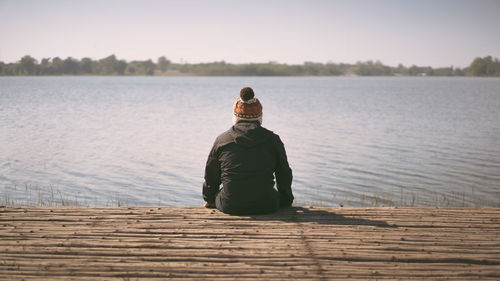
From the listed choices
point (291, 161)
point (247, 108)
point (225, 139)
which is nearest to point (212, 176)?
point (225, 139)

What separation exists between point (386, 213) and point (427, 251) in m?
1.18

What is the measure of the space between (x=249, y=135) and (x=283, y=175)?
662 mm

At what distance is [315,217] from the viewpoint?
4.86 meters

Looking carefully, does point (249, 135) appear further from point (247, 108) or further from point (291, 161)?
point (291, 161)

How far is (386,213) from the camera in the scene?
502cm

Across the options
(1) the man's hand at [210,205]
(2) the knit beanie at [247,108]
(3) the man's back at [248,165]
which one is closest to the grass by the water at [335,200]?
(1) the man's hand at [210,205]

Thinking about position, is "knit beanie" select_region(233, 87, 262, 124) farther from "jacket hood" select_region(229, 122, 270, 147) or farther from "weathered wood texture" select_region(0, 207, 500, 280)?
"weathered wood texture" select_region(0, 207, 500, 280)

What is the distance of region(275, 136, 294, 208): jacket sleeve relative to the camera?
4.71 meters

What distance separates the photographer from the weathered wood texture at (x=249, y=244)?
344cm

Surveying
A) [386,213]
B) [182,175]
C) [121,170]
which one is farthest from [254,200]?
[121,170]

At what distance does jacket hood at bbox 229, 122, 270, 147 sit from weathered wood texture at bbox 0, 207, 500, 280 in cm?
88

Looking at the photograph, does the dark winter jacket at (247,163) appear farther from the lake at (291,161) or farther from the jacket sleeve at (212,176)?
the lake at (291,161)

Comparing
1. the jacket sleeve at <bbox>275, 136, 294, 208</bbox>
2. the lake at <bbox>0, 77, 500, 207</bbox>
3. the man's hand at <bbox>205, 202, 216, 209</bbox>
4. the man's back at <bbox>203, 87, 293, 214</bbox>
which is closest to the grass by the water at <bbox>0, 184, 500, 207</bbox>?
the lake at <bbox>0, 77, 500, 207</bbox>

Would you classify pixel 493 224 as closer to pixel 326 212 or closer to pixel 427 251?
pixel 427 251
